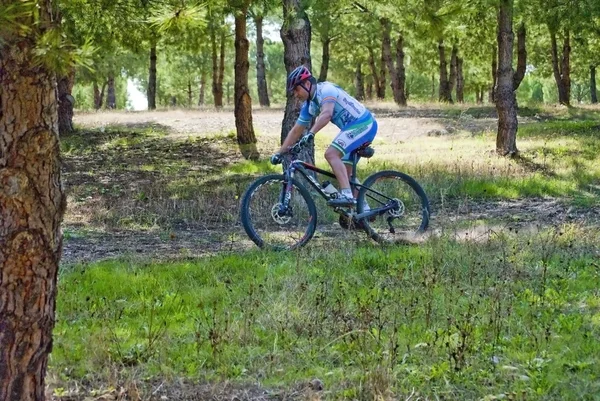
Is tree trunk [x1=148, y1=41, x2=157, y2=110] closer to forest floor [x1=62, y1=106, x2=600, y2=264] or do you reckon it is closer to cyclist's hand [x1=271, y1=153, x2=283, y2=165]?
forest floor [x1=62, y1=106, x2=600, y2=264]

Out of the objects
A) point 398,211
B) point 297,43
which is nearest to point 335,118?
point 398,211

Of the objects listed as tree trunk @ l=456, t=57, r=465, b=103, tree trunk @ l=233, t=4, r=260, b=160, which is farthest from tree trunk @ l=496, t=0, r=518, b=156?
tree trunk @ l=456, t=57, r=465, b=103

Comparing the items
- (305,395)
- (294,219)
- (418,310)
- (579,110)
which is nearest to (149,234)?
(294,219)

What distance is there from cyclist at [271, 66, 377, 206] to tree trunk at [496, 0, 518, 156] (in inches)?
305

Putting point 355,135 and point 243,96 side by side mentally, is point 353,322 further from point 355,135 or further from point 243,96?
point 243,96

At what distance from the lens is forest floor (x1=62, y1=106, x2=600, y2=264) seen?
877cm

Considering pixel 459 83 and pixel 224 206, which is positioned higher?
pixel 459 83

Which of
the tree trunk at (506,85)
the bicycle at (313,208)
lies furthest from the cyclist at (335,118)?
the tree trunk at (506,85)

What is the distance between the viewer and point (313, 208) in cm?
814

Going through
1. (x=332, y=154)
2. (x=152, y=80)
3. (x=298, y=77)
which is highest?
(x=152, y=80)

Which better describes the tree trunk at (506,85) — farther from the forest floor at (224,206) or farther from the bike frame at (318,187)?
the bike frame at (318,187)

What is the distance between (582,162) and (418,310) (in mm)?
10869

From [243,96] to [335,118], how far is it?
9.30 meters

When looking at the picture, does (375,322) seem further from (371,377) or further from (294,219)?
(294,219)
